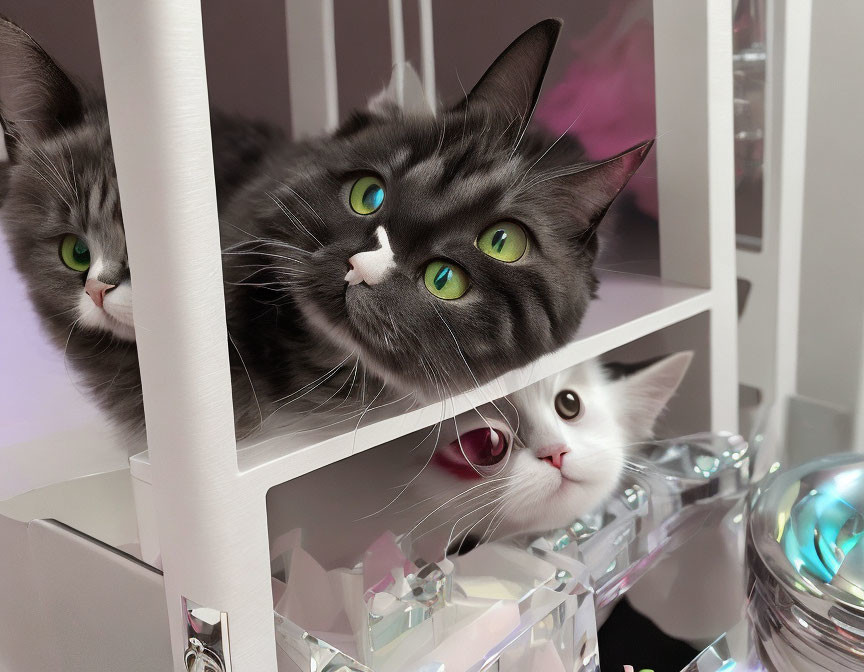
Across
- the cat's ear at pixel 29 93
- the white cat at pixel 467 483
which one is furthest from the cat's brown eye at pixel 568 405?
the cat's ear at pixel 29 93

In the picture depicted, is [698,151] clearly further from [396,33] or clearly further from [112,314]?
[112,314]

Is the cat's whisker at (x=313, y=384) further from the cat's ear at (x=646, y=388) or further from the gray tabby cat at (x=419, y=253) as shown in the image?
the cat's ear at (x=646, y=388)

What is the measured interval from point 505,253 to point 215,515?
25 centimetres

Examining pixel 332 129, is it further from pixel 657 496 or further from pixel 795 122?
pixel 795 122

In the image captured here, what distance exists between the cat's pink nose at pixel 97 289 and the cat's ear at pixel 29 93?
10 centimetres

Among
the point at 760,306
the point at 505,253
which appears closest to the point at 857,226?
the point at 760,306

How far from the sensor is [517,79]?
525 mm

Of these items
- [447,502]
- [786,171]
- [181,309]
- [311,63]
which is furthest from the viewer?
[786,171]

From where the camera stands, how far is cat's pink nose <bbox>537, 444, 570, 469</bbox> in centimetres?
60

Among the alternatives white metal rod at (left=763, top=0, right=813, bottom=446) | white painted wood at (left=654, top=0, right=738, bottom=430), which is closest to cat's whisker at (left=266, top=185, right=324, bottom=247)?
white painted wood at (left=654, top=0, right=738, bottom=430)

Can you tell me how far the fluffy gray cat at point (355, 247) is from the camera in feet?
1.44

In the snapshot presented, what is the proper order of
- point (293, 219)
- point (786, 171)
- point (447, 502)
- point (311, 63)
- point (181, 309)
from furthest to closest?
point (786, 171)
point (311, 63)
point (447, 502)
point (293, 219)
point (181, 309)

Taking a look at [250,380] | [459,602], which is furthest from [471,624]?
[250,380]

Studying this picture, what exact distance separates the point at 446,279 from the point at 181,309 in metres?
0.17
